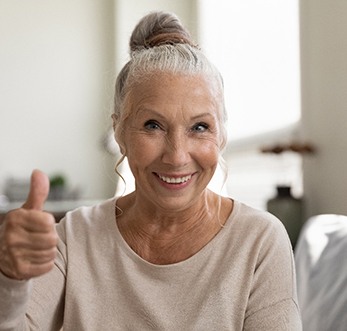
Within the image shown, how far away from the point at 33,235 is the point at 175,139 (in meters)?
0.52

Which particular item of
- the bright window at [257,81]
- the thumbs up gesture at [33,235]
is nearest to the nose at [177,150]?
the thumbs up gesture at [33,235]

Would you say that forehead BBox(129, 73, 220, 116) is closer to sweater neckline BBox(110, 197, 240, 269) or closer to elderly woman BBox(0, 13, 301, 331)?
elderly woman BBox(0, 13, 301, 331)

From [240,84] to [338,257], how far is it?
2.98 meters

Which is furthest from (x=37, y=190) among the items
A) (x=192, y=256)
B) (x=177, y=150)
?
(x=192, y=256)

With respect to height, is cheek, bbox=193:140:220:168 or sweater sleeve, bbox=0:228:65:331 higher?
cheek, bbox=193:140:220:168

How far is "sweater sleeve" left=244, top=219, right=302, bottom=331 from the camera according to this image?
5.25 ft

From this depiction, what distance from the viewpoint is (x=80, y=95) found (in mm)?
7109

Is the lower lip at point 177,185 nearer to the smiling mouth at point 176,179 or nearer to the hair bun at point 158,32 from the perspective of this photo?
the smiling mouth at point 176,179

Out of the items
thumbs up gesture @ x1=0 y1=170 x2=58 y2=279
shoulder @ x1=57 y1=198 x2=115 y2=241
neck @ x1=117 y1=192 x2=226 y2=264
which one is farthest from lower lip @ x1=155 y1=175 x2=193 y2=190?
thumbs up gesture @ x1=0 y1=170 x2=58 y2=279

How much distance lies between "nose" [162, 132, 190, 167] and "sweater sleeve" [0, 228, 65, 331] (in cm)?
32

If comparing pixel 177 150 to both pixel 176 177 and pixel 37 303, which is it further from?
pixel 37 303

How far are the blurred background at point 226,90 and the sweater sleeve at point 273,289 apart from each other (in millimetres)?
488

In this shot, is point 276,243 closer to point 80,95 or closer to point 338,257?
point 338,257

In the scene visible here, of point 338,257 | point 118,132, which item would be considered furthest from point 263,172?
point 118,132
